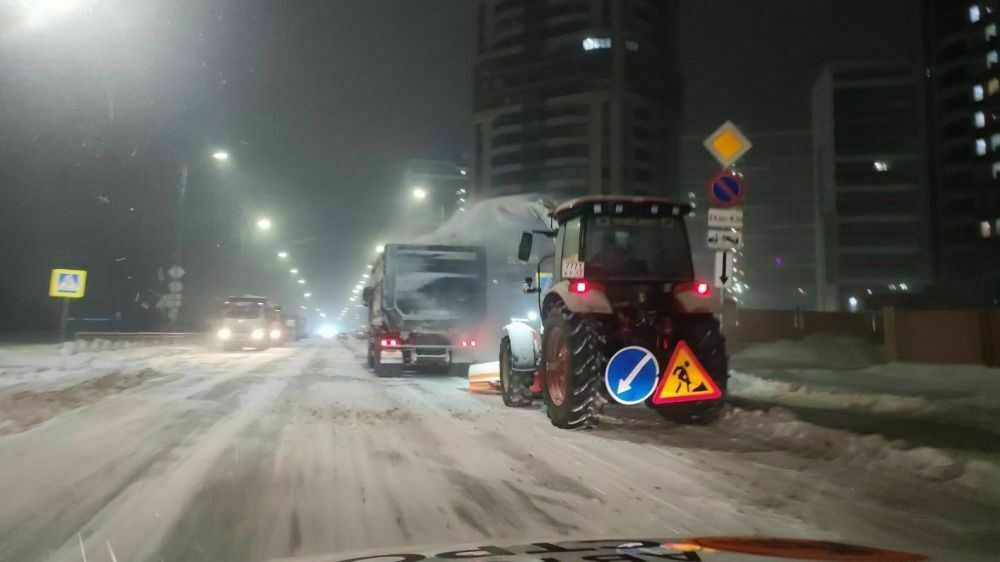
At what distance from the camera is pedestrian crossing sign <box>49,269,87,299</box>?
2497cm

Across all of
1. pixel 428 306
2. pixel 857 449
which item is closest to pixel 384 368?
pixel 428 306

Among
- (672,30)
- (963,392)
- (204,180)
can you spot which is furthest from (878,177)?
(963,392)

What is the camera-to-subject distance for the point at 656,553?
3.47 meters

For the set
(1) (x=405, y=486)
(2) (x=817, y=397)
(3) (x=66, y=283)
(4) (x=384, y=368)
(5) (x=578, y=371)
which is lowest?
(1) (x=405, y=486)

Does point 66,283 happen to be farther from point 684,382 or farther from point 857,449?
point 857,449

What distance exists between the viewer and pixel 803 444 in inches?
325

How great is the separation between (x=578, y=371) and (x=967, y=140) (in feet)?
281

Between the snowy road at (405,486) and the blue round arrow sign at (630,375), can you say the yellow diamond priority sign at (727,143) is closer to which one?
the snowy road at (405,486)

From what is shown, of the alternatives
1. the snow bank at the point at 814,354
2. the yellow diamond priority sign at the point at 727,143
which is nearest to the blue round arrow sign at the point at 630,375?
the yellow diamond priority sign at the point at 727,143

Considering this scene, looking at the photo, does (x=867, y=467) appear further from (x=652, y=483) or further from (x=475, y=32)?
(x=475, y=32)

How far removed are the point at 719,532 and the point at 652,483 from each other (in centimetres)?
149

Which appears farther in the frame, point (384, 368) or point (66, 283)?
point (66, 283)

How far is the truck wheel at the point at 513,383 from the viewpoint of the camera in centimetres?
1131

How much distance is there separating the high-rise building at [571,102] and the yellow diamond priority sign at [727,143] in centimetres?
9236
